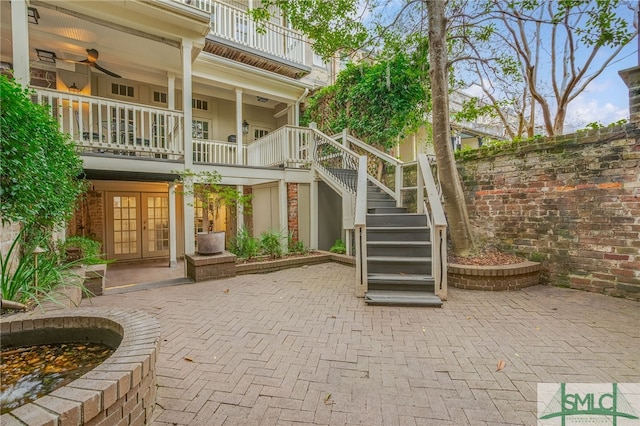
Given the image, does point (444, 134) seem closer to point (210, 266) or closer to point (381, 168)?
point (381, 168)

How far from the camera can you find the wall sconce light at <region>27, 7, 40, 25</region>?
5.09 metres

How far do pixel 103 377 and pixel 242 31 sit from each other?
9.23 metres

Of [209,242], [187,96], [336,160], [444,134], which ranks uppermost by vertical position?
[187,96]

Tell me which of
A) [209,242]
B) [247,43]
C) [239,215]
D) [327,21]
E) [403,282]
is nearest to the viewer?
[403,282]

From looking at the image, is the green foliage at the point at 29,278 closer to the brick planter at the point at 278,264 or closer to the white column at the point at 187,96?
the brick planter at the point at 278,264

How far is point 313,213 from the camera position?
737 cm

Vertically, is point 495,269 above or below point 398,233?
below

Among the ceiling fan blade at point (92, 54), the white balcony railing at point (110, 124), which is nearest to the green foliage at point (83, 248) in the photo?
the white balcony railing at point (110, 124)

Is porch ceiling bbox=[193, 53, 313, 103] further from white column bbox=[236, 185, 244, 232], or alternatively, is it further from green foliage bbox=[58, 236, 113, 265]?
green foliage bbox=[58, 236, 113, 265]

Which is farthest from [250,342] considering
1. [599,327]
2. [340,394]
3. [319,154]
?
[319,154]

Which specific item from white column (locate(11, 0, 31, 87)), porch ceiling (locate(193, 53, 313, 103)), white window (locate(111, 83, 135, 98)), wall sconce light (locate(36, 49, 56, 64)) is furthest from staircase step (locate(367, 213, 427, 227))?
wall sconce light (locate(36, 49, 56, 64))

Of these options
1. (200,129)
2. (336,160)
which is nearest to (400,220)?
(336,160)

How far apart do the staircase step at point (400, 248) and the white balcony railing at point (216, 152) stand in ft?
17.3

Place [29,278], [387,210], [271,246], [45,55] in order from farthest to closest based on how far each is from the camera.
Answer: [45,55]
[387,210]
[271,246]
[29,278]
